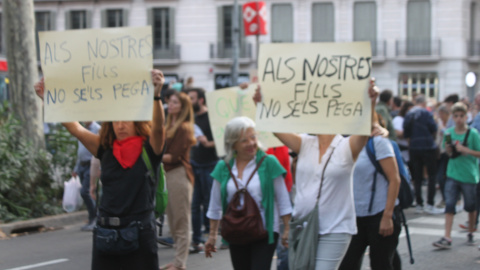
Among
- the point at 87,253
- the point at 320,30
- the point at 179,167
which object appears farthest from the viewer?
the point at 320,30

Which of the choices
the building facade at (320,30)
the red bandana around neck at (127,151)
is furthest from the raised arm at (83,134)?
the building facade at (320,30)

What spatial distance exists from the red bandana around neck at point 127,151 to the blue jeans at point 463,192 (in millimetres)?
5292

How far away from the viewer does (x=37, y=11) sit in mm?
37844

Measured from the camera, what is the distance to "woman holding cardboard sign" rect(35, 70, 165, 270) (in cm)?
419

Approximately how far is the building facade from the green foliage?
23566 millimetres

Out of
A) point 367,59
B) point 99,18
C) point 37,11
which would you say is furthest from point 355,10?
point 367,59

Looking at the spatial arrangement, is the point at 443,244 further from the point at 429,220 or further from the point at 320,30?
the point at 320,30

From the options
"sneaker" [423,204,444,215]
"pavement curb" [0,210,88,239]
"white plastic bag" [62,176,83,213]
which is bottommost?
"sneaker" [423,204,444,215]

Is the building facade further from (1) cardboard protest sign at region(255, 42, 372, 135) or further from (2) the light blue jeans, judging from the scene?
(2) the light blue jeans

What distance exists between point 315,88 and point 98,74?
1.38 metres

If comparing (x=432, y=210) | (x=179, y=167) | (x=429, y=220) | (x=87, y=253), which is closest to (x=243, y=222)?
(x=179, y=167)

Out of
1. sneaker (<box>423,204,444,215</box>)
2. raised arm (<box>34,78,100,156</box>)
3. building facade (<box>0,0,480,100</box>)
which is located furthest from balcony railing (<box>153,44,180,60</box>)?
raised arm (<box>34,78,100,156</box>)

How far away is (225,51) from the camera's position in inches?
1439

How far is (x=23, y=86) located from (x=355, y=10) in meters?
25.9
